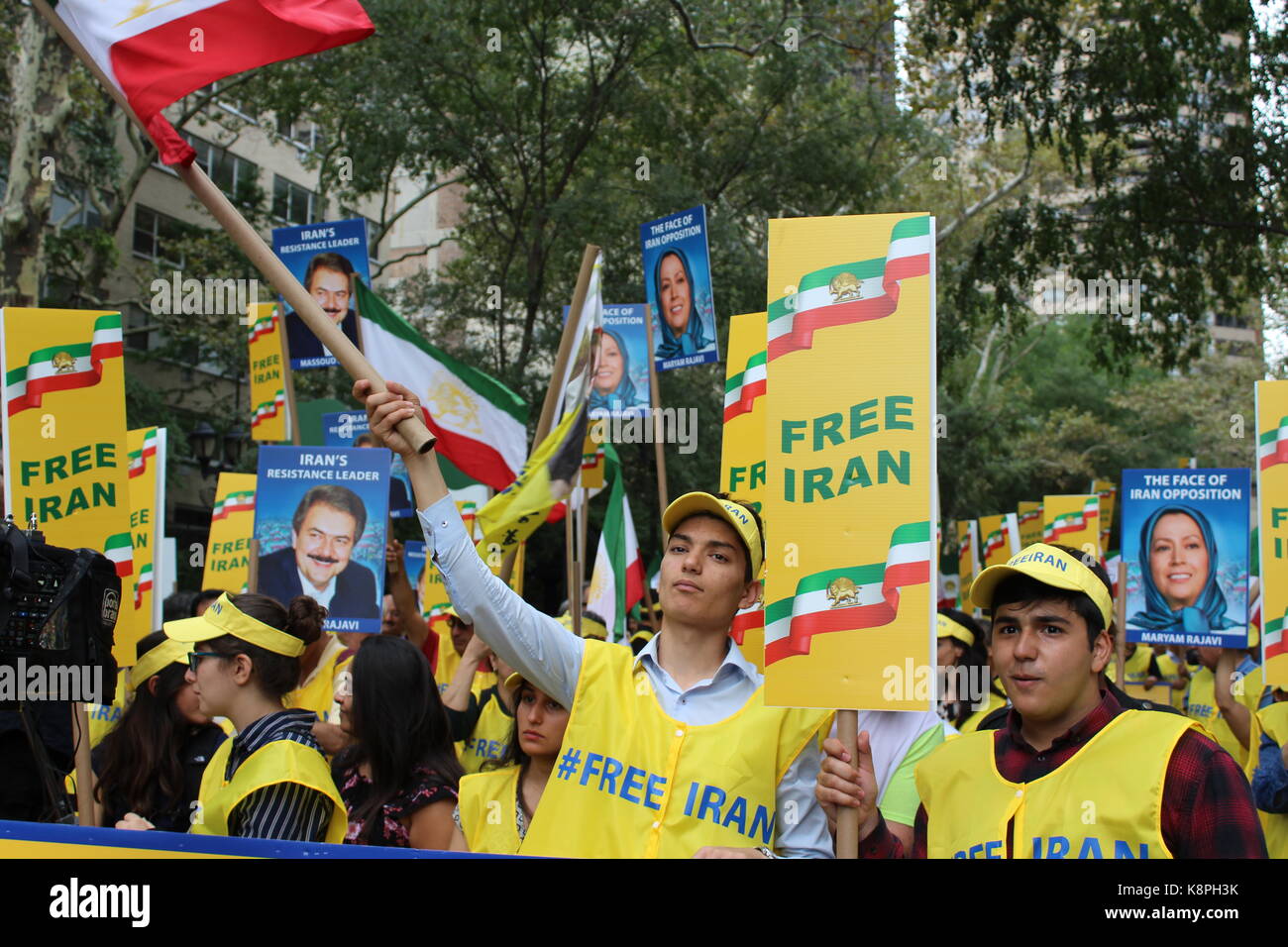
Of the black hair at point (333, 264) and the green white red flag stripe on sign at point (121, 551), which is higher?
the black hair at point (333, 264)

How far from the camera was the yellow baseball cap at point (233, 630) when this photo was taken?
13.0 ft

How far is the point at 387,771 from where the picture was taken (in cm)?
410

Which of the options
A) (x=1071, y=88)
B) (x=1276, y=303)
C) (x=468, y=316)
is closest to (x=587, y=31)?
(x=468, y=316)

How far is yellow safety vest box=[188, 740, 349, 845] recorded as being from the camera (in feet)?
11.5

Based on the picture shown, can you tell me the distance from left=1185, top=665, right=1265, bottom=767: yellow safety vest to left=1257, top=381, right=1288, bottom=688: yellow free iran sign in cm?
112

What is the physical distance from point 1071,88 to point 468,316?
10.6m

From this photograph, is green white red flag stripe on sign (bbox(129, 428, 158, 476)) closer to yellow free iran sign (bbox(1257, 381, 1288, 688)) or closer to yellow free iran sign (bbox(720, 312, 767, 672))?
yellow free iran sign (bbox(720, 312, 767, 672))

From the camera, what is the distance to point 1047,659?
3008 millimetres

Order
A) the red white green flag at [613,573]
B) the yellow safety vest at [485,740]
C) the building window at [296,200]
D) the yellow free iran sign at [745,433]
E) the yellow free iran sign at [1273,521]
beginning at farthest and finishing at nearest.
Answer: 1. the building window at [296,200]
2. the red white green flag at [613,573]
3. the yellow safety vest at [485,740]
4. the yellow free iran sign at [745,433]
5. the yellow free iran sign at [1273,521]

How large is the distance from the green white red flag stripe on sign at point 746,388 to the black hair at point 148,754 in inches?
87.9

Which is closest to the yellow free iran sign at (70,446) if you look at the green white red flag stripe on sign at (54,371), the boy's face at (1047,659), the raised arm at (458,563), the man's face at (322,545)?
the green white red flag stripe on sign at (54,371)

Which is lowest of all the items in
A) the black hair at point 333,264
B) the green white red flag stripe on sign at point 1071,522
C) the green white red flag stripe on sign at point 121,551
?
the green white red flag stripe on sign at point 121,551

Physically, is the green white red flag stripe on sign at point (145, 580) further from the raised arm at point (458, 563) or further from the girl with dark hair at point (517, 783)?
the raised arm at point (458, 563)

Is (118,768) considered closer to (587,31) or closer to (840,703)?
(840,703)
